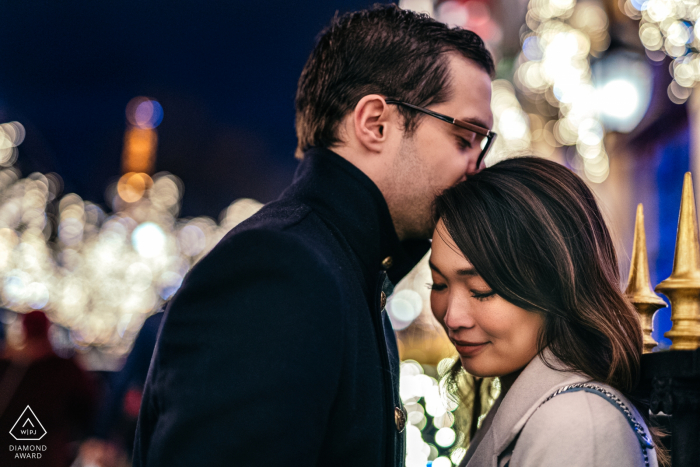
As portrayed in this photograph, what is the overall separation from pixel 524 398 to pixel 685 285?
587 mm

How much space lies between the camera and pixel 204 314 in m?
1.46

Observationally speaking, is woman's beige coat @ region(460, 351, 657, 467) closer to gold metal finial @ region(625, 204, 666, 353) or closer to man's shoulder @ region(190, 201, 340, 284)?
gold metal finial @ region(625, 204, 666, 353)

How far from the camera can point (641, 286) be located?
1.89m

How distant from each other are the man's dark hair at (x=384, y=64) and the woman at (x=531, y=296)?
0.47 m

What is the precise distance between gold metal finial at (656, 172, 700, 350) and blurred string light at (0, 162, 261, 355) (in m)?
15.6

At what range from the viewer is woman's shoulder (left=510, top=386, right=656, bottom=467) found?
153cm

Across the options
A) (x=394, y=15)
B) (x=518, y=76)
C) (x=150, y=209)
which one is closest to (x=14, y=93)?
(x=150, y=209)

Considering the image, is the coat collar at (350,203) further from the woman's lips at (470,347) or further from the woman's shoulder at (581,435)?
the woman's shoulder at (581,435)

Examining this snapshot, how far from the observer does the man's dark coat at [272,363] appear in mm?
1332

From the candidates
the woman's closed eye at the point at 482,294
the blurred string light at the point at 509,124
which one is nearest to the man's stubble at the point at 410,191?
the woman's closed eye at the point at 482,294

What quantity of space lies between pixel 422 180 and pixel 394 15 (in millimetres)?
710

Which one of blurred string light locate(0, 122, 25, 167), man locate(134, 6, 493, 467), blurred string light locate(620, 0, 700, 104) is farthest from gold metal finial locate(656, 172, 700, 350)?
blurred string light locate(0, 122, 25, 167)

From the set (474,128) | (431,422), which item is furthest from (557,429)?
(431,422)

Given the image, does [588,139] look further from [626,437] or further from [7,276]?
[7,276]
